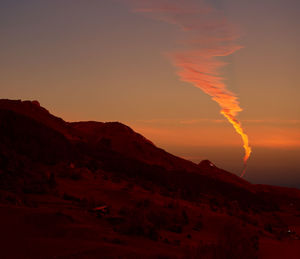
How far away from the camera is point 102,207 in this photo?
631 inches

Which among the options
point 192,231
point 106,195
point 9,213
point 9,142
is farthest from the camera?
point 9,142

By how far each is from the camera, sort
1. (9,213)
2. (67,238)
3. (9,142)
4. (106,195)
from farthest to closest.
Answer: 1. (9,142)
2. (106,195)
3. (9,213)
4. (67,238)

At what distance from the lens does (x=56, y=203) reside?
15758mm

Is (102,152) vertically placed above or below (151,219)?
above

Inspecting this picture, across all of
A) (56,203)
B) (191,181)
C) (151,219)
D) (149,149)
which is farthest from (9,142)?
(149,149)

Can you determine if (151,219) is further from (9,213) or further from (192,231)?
(9,213)

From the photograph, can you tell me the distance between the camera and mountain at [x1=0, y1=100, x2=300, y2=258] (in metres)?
9.77

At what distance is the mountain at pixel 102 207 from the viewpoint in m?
9.77

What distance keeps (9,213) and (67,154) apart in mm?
20608

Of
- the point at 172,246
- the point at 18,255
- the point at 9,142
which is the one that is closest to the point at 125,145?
the point at 9,142

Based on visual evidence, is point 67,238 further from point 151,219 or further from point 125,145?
point 125,145

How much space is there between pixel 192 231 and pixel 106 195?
21.0ft

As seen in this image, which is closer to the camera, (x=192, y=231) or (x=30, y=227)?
(x=30, y=227)

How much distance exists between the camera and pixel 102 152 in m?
40.6
